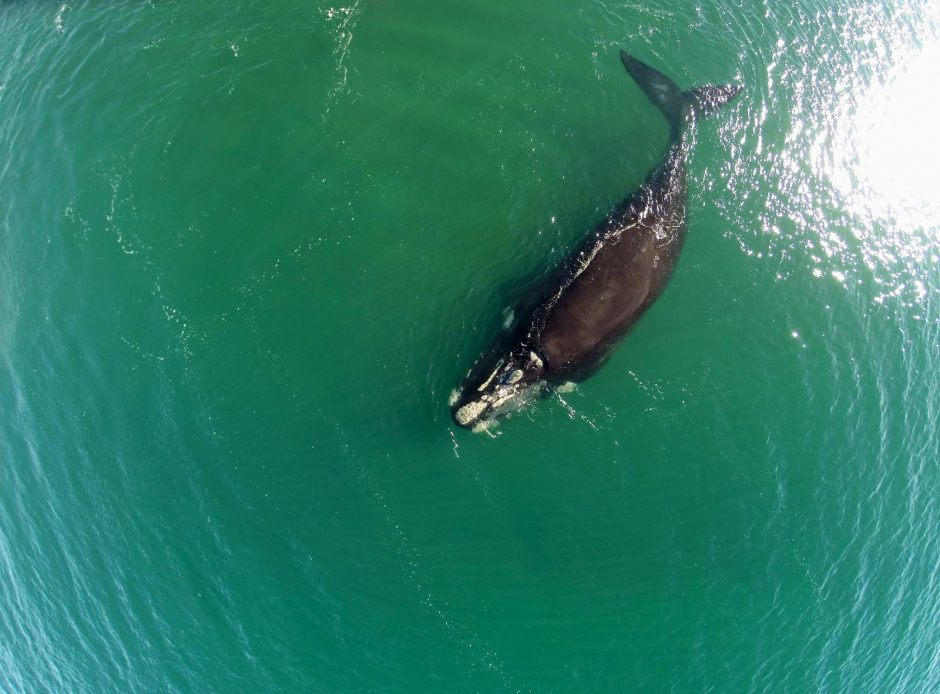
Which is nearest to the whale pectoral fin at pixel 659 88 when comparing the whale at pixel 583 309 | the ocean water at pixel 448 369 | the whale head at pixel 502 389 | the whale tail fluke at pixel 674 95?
the whale tail fluke at pixel 674 95

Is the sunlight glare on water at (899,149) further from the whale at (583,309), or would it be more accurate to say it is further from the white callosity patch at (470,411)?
the white callosity patch at (470,411)

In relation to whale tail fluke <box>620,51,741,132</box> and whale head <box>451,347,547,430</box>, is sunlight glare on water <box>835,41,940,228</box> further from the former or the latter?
whale head <box>451,347,547,430</box>

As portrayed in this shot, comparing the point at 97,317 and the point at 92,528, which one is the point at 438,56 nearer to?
the point at 97,317

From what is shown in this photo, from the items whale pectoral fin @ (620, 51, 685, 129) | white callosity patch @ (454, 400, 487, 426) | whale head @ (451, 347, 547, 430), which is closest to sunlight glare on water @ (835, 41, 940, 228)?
whale pectoral fin @ (620, 51, 685, 129)

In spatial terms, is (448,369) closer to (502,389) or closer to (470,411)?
(470,411)

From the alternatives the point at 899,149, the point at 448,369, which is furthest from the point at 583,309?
the point at 899,149
